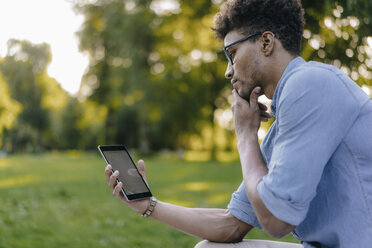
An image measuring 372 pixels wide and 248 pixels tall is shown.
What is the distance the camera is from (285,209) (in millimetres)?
1565

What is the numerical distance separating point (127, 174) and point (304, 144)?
1.08m

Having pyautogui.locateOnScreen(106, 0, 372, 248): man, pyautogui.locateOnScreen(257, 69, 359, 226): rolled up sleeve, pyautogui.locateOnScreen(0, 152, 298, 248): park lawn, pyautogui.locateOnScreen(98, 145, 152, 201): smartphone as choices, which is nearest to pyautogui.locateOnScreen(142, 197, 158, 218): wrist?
pyautogui.locateOnScreen(98, 145, 152, 201): smartphone

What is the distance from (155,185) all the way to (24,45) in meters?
35.8

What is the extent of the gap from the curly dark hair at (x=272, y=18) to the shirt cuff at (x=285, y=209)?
0.72m

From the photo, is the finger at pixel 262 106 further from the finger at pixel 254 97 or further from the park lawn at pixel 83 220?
the park lawn at pixel 83 220

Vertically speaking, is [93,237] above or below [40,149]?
above

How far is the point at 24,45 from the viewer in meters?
44.7

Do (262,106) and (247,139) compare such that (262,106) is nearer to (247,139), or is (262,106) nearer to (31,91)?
(247,139)

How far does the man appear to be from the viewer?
1566 mm

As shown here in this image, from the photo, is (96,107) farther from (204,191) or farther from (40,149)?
(204,191)

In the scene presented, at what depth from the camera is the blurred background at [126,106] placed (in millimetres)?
5105

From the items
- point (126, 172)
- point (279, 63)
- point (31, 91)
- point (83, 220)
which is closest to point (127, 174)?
point (126, 172)

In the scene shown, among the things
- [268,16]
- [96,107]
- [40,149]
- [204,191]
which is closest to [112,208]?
[204,191]

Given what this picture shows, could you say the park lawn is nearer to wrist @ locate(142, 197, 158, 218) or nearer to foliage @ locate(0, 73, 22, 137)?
wrist @ locate(142, 197, 158, 218)
